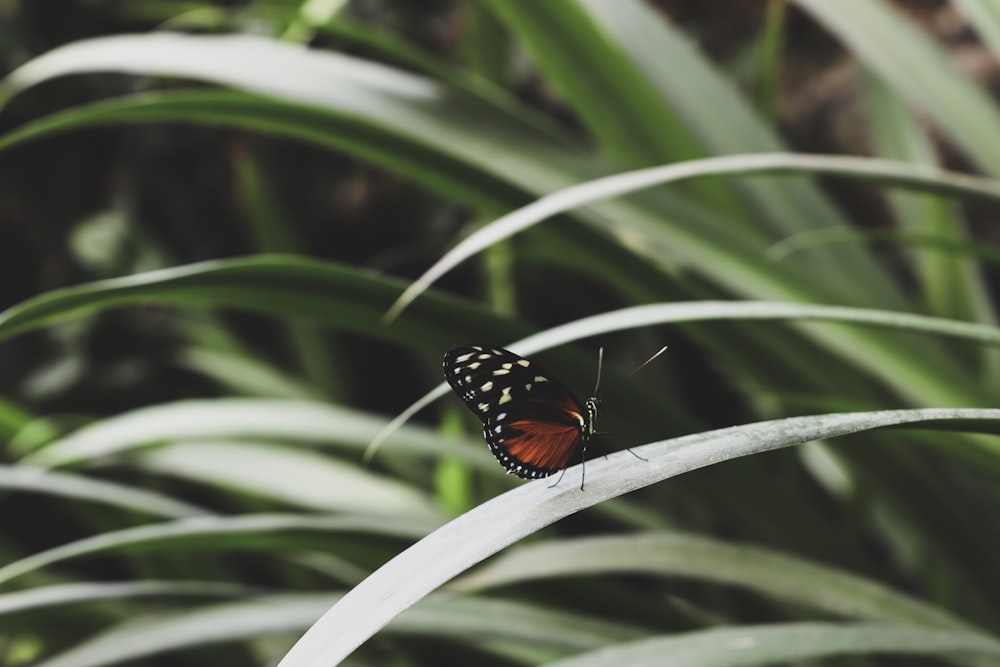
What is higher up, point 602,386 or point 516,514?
→ point 602,386

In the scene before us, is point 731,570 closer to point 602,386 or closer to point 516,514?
point 602,386

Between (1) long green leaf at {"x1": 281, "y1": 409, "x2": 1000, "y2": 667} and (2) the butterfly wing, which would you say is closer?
(1) long green leaf at {"x1": 281, "y1": 409, "x2": 1000, "y2": 667}

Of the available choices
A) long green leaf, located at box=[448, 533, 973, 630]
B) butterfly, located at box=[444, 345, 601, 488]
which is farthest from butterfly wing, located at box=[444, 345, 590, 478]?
long green leaf, located at box=[448, 533, 973, 630]

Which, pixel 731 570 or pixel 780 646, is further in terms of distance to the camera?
pixel 731 570

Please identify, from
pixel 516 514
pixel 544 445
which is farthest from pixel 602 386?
pixel 516 514

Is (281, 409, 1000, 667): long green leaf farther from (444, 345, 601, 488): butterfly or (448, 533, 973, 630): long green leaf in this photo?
(448, 533, 973, 630): long green leaf

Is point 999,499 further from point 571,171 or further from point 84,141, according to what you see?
point 84,141

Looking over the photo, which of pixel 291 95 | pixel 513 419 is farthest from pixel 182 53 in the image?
pixel 513 419

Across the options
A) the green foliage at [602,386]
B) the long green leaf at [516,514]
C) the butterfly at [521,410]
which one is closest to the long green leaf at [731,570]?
the green foliage at [602,386]

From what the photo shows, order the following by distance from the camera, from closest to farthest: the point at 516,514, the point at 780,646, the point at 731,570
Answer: the point at 516,514, the point at 780,646, the point at 731,570
